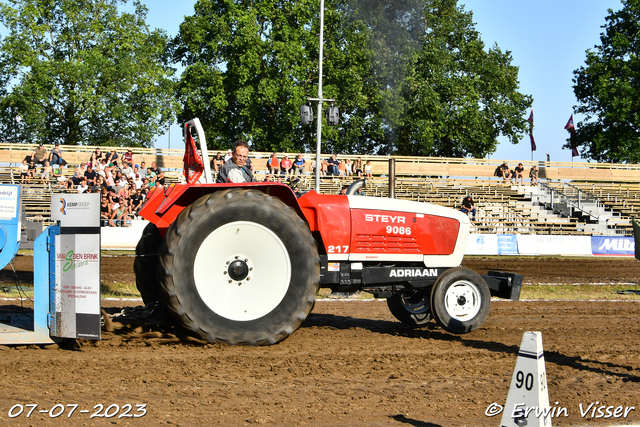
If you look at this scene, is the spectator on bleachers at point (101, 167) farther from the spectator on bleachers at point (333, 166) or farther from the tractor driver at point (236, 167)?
the tractor driver at point (236, 167)

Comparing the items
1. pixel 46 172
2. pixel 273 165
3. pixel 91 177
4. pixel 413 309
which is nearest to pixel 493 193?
pixel 273 165

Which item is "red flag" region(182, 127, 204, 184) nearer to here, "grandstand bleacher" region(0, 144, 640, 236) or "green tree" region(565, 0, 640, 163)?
"grandstand bleacher" region(0, 144, 640, 236)

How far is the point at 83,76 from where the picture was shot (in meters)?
35.7

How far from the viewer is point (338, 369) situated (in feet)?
17.4

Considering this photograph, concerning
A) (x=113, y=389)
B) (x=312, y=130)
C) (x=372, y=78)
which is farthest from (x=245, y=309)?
(x=372, y=78)

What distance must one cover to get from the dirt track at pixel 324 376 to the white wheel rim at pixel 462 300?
11.3 inches

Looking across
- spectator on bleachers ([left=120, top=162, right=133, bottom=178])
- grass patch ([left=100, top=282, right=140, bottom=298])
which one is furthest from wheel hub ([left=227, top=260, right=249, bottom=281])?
spectator on bleachers ([left=120, top=162, right=133, bottom=178])

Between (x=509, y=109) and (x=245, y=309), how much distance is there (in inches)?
1555

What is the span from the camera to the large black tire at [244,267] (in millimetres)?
5535

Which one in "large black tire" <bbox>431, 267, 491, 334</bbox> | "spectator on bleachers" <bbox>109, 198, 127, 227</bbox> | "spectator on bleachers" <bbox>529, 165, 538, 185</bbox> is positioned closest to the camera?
"large black tire" <bbox>431, 267, 491, 334</bbox>

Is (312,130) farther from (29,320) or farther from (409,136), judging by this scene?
(29,320)

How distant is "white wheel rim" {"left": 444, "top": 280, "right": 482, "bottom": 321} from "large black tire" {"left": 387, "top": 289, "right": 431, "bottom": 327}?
2.20 feet

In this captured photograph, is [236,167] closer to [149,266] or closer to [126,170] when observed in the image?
[149,266]

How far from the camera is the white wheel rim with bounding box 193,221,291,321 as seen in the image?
18.5ft
